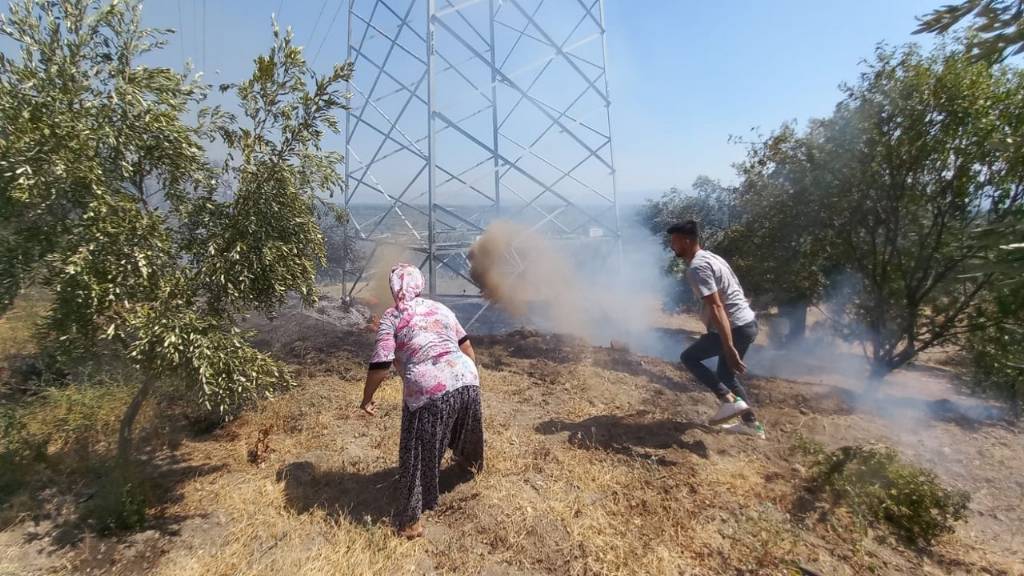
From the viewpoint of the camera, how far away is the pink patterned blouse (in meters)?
3.36

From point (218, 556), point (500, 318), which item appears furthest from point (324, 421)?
point (500, 318)

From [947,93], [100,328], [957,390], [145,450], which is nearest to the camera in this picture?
[100,328]

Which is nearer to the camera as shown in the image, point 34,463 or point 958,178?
point 34,463

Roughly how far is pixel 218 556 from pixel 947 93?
9103mm

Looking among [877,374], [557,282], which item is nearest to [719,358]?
[877,374]

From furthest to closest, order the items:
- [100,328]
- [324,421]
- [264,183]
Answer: [324,421], [264,183], [100,328]

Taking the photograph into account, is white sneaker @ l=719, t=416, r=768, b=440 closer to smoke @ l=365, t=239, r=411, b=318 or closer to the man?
the man

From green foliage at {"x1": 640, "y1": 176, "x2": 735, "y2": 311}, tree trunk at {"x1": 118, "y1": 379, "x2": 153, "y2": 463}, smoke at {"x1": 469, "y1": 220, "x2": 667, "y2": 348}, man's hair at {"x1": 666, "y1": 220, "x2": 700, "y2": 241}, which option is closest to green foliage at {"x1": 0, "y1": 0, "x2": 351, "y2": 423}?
tree trunk at {"x1": 118, "y1": 379, "x2": 153, "y2": 463}

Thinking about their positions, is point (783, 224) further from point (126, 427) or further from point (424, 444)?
point (126, 427)

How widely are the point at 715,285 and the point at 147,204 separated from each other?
439 centimetres

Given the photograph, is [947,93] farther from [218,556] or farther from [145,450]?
[145,450]

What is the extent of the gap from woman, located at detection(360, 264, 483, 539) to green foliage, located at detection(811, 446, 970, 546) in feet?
8.40

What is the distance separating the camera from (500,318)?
1295 cm

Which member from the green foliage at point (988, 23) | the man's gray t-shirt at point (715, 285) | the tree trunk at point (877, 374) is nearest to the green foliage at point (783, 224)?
the tree trunk at point (877, 374)
